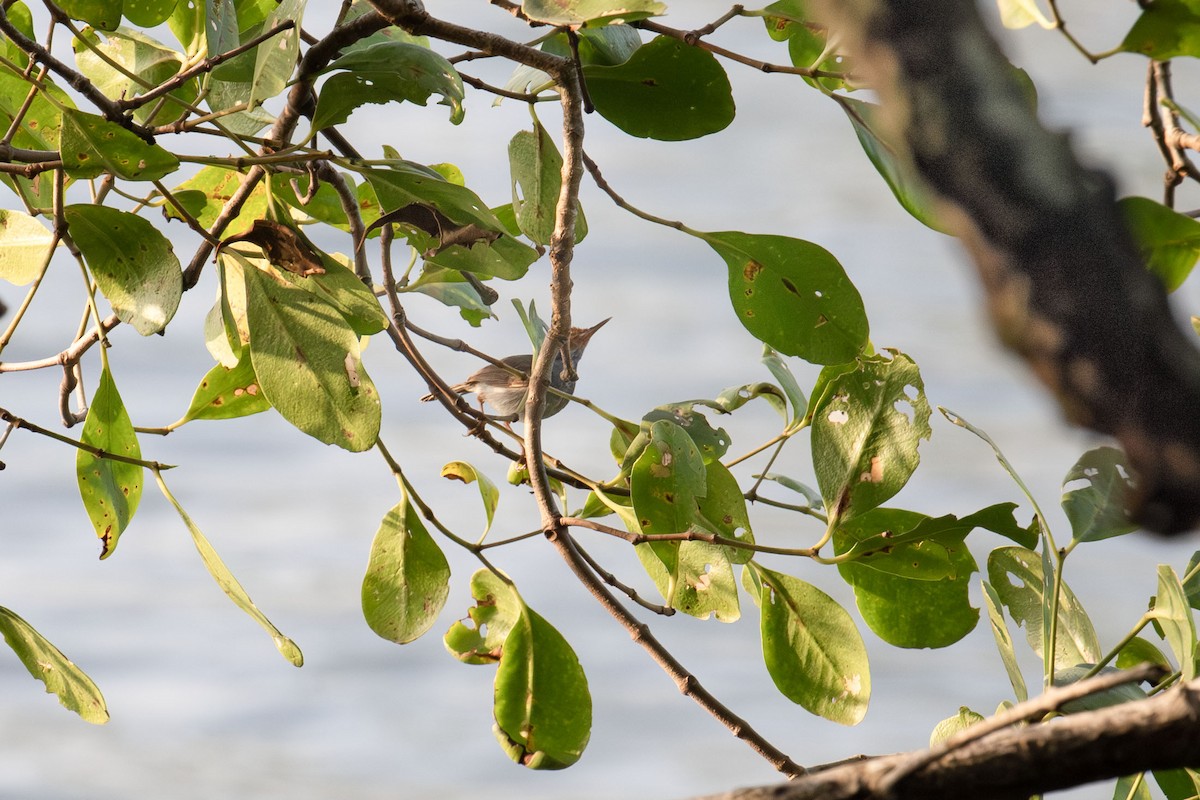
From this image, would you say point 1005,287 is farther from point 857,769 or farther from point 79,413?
point 79,413

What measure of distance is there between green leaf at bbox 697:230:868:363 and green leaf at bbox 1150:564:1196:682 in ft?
0.42

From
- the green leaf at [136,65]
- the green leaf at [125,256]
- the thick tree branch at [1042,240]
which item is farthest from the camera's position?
the green leaf at [136,65]

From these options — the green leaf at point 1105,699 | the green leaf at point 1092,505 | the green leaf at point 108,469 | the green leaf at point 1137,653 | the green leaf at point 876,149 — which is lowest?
the green leaf at point 1137,653

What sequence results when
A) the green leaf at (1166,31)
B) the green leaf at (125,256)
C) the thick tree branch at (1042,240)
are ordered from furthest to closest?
the green leaf at (125,256) → the green leaf at (1166,31) → the thick tree branch at (1042,240)

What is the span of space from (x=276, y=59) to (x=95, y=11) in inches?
3.9

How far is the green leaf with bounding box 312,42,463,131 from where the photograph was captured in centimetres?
34

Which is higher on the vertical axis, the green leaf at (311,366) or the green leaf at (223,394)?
the green leaf at (311,366)

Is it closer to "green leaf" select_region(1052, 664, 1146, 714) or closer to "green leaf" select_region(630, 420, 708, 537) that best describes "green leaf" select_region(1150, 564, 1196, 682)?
"green leaf" select_region(1052, 664, 1146, 714)

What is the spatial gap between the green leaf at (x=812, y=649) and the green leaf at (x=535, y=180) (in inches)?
6.2

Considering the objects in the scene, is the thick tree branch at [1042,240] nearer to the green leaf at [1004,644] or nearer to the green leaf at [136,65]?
the green leaf at [1004,644]

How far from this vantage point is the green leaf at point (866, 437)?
0.35 metres

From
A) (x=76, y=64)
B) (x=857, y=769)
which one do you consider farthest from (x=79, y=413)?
(x=857, y=769)

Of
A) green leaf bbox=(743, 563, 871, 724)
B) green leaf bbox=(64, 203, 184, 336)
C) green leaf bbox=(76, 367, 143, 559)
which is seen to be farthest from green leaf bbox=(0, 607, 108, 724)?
green leaf bbox=(743, 563, 871, 724)

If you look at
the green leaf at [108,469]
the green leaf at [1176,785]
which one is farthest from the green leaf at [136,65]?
the green leaf at [1176,785]
